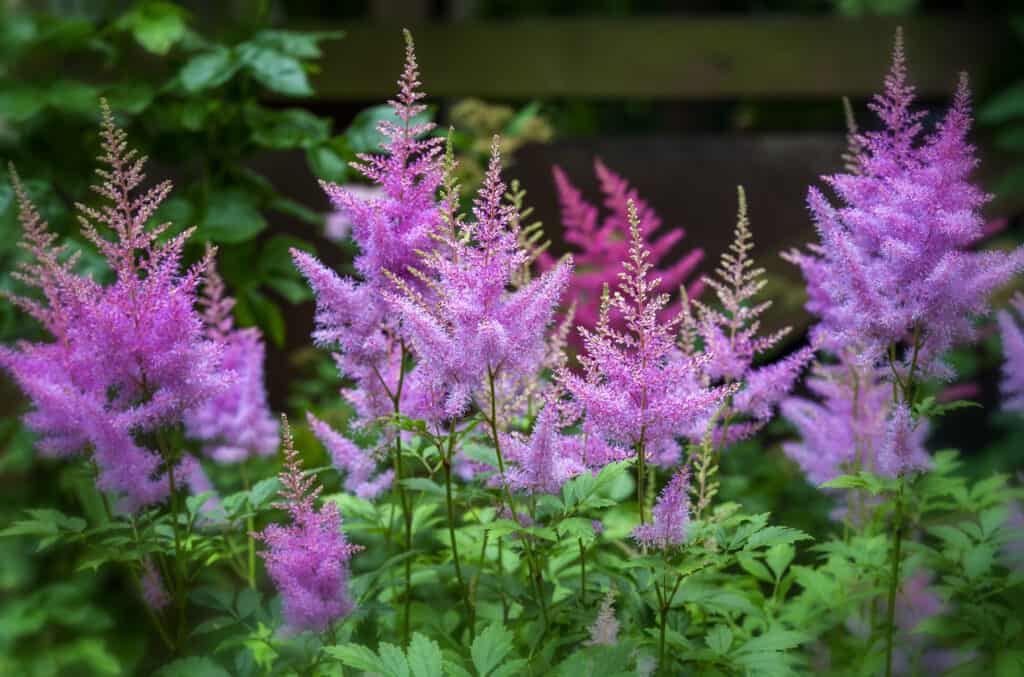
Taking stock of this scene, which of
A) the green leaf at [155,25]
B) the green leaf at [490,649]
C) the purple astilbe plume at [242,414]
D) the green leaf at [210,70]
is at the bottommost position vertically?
the green leaf at [490,649]

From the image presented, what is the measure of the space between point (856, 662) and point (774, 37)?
301 centimetres

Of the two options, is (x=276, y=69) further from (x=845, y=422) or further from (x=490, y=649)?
(x=490, y=649)

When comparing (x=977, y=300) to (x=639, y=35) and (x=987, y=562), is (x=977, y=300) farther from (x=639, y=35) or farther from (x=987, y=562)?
(x=639, y=35)

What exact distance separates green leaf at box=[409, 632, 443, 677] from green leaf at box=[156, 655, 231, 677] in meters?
0.33

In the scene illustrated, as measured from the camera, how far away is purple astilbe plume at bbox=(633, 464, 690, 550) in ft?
4.55

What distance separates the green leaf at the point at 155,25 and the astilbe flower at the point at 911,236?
2062mm

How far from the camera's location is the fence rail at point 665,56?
13.6ft

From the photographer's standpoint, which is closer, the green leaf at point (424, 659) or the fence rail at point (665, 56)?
the green leaf at point (424, 659)

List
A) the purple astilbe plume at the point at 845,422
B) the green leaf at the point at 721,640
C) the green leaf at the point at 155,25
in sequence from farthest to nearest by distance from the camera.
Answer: the green leaf at the point at 155,25
the purple astilbe plume at the point at 845,422
the green leaf at the point at 721,640

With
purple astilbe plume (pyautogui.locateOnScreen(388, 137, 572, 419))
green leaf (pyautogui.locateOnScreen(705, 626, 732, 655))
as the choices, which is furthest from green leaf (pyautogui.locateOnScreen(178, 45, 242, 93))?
green leaf (pyautogui.locateOnScreen(705, 626, 732, 655))

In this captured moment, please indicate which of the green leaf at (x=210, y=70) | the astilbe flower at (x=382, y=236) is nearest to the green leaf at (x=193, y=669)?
the astilbe flower at (x=382, y=236)

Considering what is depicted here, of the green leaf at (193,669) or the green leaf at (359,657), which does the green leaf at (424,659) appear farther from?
the green leaf at (193,669)

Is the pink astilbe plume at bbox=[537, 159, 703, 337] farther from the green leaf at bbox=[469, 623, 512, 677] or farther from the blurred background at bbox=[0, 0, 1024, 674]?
the green leaf at bbox=[469, 623, 512, 677]

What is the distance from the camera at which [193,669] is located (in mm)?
1521
